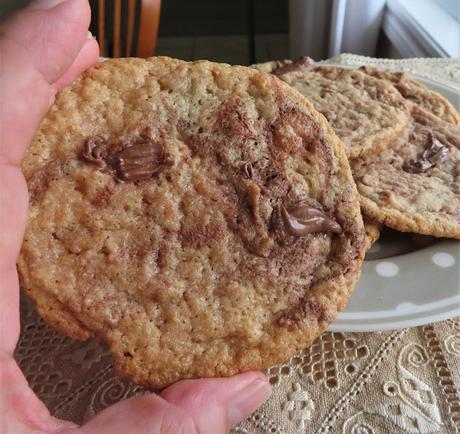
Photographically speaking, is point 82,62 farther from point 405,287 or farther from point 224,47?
point 224,47

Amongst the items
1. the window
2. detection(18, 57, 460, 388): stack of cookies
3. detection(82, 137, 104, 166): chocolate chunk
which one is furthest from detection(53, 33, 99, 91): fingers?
the window

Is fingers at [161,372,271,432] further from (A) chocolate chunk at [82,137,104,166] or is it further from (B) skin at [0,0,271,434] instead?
(A) chocolate chunk at [82,137,104,166]

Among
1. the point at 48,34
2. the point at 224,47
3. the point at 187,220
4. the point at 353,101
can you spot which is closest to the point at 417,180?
the point at 353,101

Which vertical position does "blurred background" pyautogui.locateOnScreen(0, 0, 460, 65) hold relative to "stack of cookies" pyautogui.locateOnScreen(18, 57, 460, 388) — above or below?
below

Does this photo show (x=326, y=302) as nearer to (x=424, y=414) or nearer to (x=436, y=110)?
(x=424, y=414)

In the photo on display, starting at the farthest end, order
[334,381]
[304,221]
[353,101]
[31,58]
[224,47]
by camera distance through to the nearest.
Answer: [224,47] → [353,101] → [334,381] → [304,221] → [31,58]

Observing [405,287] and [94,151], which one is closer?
[94,151]

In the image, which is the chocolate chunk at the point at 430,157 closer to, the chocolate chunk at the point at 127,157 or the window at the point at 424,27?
the chocolate chunk at the point at 127,157
